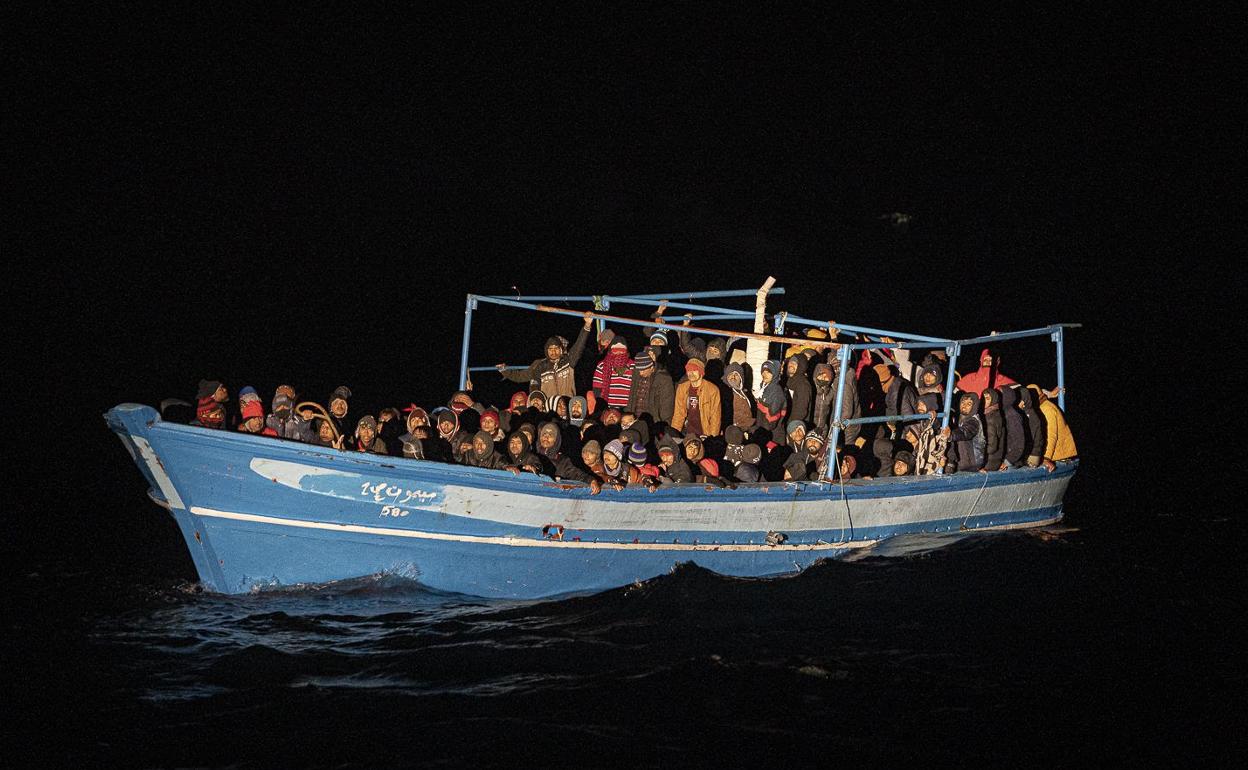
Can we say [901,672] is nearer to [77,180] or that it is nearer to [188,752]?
[188,752]

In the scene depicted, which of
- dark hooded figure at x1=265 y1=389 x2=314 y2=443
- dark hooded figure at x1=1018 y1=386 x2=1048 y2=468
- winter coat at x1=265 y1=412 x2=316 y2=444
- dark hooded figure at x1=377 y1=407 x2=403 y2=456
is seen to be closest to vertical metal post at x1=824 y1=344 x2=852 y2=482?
dark hooded figure at x1=1018 y1=386 x2=1048 y2=468

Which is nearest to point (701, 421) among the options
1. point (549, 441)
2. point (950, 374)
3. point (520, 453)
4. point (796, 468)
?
point (796, 468)

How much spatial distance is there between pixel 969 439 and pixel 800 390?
6.69ft

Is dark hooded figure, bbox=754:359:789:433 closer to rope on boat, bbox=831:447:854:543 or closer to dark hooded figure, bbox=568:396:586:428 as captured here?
rope on boat, bbox=831:447:854:543

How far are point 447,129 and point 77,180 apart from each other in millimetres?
15873

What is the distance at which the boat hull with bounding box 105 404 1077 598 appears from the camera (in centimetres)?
1159

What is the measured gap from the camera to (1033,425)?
591 inches

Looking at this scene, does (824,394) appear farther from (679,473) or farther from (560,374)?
(560,374)

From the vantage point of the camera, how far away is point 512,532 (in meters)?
12.4

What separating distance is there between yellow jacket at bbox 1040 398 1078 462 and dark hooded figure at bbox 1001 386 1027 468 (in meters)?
0.54

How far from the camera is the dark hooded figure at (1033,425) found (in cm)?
1502

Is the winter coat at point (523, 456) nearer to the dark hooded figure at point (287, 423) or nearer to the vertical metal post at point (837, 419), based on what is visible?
the dark hooded figure at point (287, 423)

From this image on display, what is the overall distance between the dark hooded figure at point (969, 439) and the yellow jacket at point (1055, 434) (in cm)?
119

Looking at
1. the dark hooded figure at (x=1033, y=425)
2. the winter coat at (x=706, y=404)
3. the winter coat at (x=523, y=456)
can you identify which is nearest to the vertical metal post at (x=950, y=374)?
the dark hooded figure at (x=1033, y=425)
